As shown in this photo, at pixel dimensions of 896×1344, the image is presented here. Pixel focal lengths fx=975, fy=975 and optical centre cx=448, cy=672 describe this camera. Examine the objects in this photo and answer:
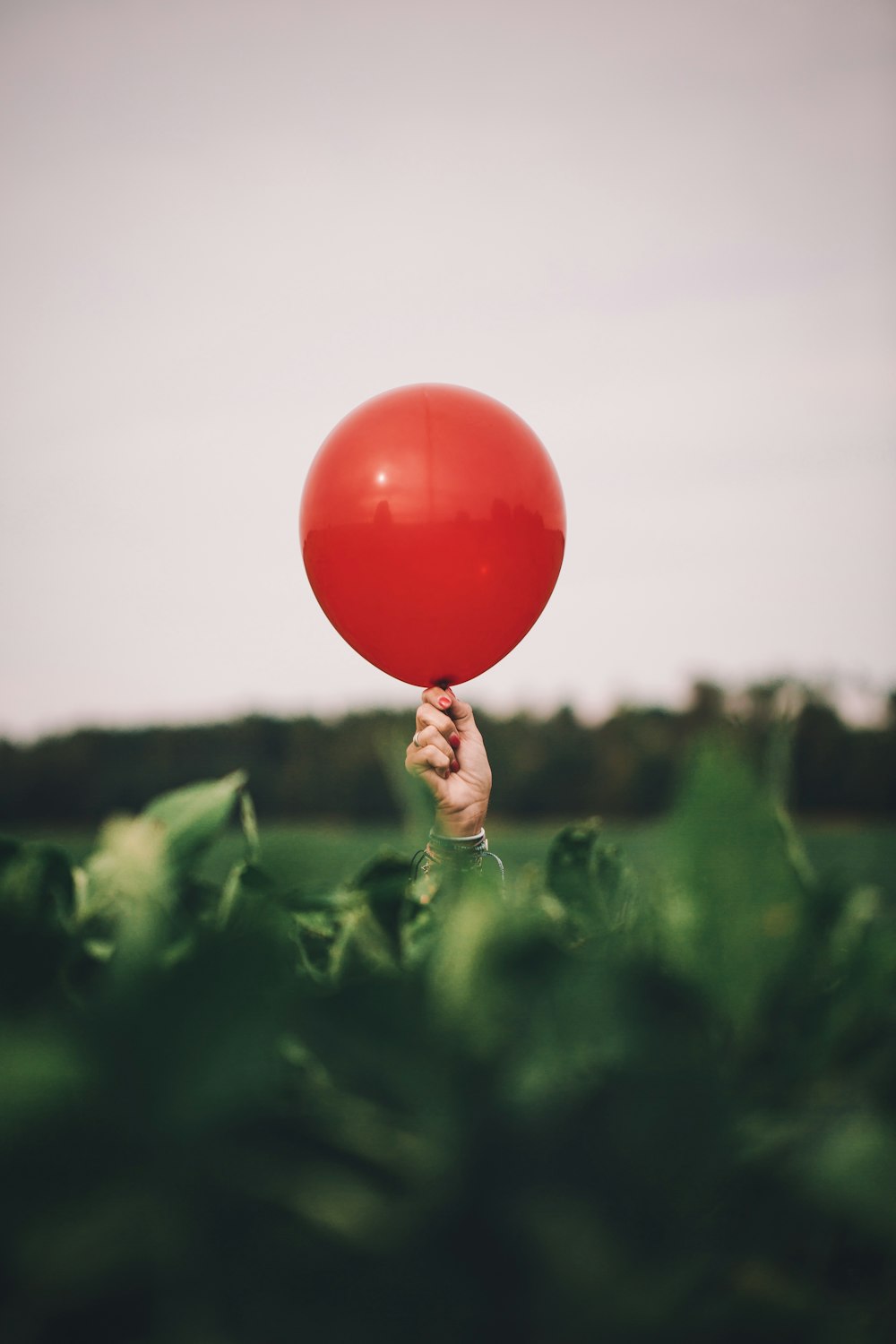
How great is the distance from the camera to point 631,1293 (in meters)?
0.27

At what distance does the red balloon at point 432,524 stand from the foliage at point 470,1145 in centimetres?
173

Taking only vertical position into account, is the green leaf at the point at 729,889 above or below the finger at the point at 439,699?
above

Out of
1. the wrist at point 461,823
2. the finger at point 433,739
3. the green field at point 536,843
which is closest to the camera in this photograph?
the wrist at point 461,823

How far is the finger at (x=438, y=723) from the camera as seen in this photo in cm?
188

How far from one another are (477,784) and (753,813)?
59.9 inches

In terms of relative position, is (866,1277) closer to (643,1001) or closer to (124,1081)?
(643,1001)

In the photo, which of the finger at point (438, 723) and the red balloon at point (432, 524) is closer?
the finger at point (438, 723)

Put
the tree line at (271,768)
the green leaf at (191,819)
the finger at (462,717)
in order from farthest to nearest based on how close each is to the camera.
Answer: the tree line at (271,768) → the finger at (462,717) → the green leaf at (191,819)

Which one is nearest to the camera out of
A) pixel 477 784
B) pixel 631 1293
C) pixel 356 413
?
pixel 631 1293

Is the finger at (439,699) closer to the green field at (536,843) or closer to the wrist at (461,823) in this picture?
the wrist at (461,823)

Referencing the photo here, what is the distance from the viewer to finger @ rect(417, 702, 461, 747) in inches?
74.2

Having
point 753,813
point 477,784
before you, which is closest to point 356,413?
point 477,784

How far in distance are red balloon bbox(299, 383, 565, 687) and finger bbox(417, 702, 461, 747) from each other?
0.24 meters

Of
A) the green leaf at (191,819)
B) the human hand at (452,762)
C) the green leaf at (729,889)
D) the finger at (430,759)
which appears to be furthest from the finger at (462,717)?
the green leaf at (729,889)
